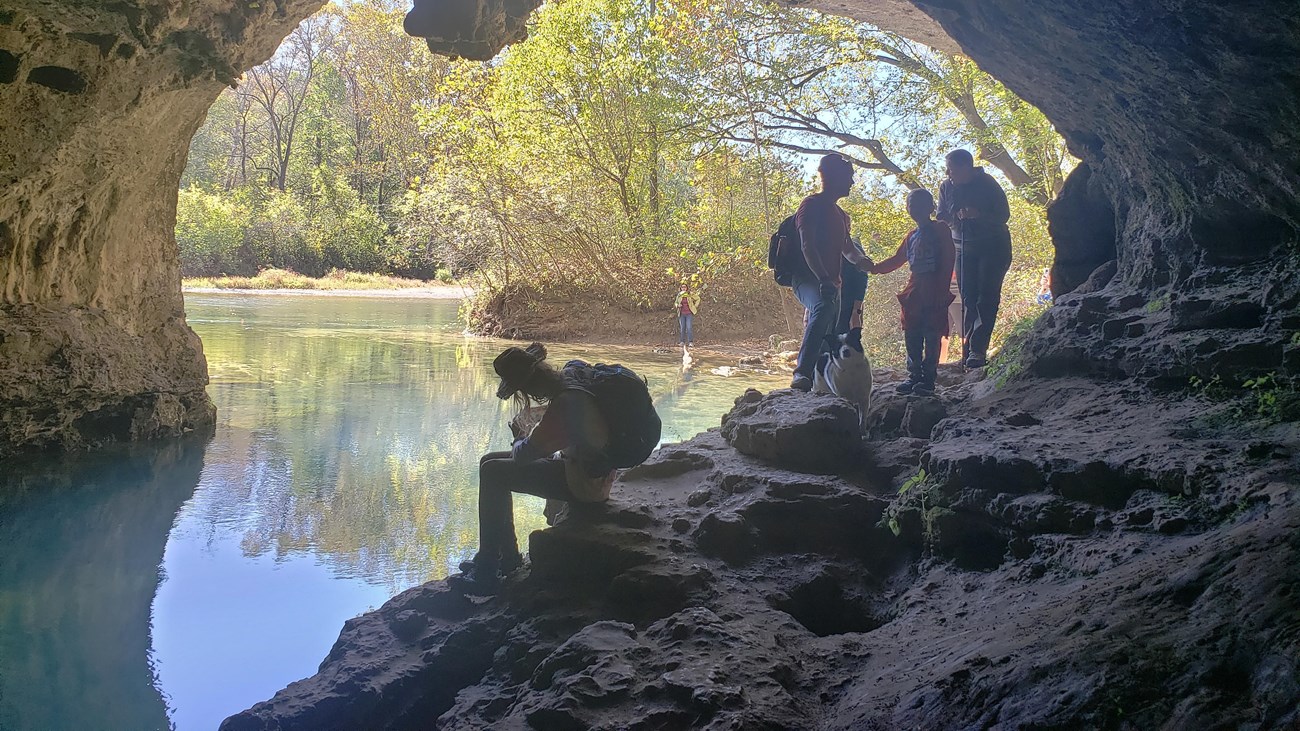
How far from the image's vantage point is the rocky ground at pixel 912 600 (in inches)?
77.7

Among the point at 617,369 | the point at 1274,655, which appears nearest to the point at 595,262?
the point at 617,369

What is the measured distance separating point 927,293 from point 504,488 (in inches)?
140

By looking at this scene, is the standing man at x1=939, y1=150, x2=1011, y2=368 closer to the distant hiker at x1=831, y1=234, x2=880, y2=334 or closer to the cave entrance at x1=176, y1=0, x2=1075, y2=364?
the distant hiker at x1=831, y1=234, x2=880, y2=334

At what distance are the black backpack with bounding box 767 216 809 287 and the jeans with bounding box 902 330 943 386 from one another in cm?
94

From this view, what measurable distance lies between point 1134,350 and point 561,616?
3.27 metres

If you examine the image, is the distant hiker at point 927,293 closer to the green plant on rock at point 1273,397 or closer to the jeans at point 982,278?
the jeans at point 982,278

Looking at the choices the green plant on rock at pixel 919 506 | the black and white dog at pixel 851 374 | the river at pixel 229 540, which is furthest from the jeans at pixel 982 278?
the river at pixel 229 540

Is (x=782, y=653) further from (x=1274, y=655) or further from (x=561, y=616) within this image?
(x=1274, y=655)

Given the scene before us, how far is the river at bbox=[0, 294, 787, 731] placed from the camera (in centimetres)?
359

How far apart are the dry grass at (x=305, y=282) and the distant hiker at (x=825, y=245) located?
1301 inches

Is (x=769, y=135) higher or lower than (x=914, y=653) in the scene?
higher

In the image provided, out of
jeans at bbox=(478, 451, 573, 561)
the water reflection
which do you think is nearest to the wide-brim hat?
jeans at bbox=(478, 451, 573, 561)

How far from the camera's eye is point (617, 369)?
4.03 meters

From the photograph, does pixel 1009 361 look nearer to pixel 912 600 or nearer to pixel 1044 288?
pixel 912 600
